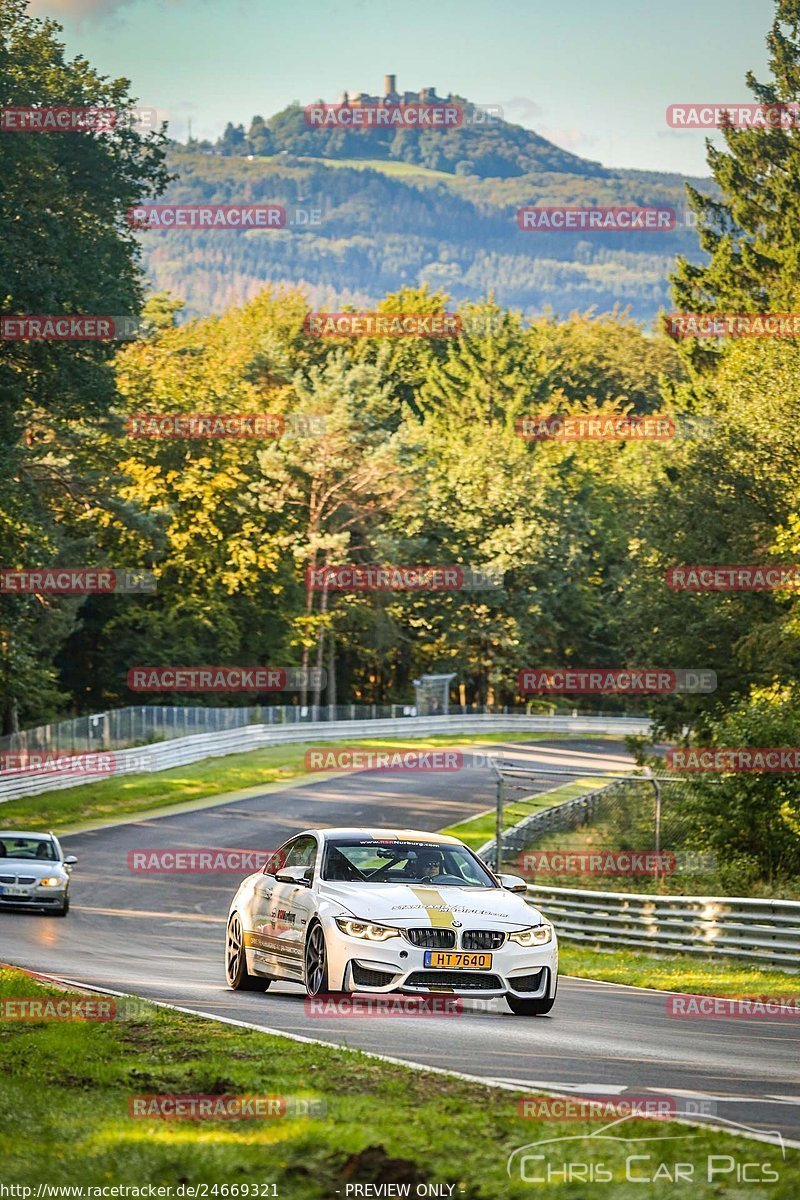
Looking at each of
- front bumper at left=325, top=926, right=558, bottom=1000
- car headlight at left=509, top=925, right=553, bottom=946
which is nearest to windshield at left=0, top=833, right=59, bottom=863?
front bumper at left=325, top=926, right=558, bottom=1000

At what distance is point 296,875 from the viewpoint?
14906mm

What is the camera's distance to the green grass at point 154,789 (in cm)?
4622

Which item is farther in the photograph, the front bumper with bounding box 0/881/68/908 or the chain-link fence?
the front bumper with bounding box 0/881/68/908

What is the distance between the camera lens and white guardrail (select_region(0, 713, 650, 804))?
1961 inches

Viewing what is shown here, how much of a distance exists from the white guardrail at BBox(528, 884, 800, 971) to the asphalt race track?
1.55m

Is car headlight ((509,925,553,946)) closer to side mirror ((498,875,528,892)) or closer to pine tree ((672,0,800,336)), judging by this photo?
side mirror ((498,875,528,892))

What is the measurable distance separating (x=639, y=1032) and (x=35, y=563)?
33139 millimetres

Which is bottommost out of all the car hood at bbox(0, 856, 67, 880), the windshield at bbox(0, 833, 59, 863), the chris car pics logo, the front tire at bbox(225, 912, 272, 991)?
the car hood at bbox(0, 856, 67, 880)

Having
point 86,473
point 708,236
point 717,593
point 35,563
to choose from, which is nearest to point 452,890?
point 35,563

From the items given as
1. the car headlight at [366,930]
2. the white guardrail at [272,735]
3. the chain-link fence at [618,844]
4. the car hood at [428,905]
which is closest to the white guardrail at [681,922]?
the chain-link fence at [618,844]

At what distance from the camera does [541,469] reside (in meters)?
94.2

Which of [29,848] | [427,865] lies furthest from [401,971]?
[29,848]

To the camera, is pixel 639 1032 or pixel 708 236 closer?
pixel 639 1032

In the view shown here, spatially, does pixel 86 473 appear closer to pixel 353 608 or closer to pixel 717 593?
pixel 717 593
